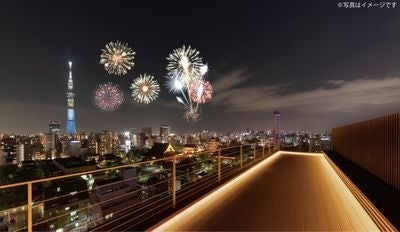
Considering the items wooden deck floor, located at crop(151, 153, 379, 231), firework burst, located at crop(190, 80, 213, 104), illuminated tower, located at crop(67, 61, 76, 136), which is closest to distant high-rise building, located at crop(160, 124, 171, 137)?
illuminated tower, located at crop(67, 61, 76, 136)

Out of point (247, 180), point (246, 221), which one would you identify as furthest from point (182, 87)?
point (246, 221)

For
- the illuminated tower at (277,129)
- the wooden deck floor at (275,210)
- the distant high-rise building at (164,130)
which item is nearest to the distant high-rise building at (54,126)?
the distant high-rise building at (164,130)

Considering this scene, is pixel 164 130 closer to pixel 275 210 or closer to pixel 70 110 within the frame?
pixel 70 110

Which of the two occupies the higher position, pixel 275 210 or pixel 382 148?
pixel 382 148

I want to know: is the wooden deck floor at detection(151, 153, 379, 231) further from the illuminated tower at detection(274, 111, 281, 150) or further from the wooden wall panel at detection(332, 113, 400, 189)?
the illuminated tower at detection(274, 111, 281, 150)

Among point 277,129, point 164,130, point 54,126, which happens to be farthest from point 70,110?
point 277,129

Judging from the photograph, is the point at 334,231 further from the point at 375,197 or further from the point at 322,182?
the point at 322,182

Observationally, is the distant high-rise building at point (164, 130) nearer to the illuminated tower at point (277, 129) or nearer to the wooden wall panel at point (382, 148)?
the illuminated tower at point (277, 129)
